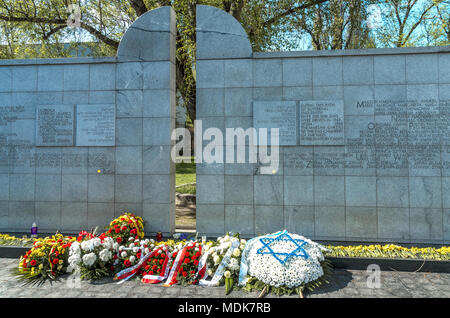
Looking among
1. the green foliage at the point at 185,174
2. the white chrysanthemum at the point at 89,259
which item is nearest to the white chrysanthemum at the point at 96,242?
the white chrysanthemum at the point at 89,259

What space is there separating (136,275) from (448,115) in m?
8.13

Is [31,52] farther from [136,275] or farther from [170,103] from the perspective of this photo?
[136,275]

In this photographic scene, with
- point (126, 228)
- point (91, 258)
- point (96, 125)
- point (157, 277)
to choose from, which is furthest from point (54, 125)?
point (157, 277)

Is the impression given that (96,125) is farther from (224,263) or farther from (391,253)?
(391,253)

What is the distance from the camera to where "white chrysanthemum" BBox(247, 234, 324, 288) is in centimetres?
507

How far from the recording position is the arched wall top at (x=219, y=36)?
26.3 feet

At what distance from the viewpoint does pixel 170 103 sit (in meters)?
8.10

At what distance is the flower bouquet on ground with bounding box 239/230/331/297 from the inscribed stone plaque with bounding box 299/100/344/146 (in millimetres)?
2974

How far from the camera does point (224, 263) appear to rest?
218 inches

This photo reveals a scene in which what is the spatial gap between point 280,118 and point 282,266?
3.95 meters

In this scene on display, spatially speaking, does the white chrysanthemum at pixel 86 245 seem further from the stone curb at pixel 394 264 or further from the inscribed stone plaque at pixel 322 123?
the inscribed stone plaque at pixel 322 123

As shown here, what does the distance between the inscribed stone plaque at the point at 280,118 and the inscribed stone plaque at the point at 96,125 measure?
12.9 feet

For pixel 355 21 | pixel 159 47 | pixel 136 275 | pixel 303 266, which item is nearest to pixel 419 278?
pixel 303 266
